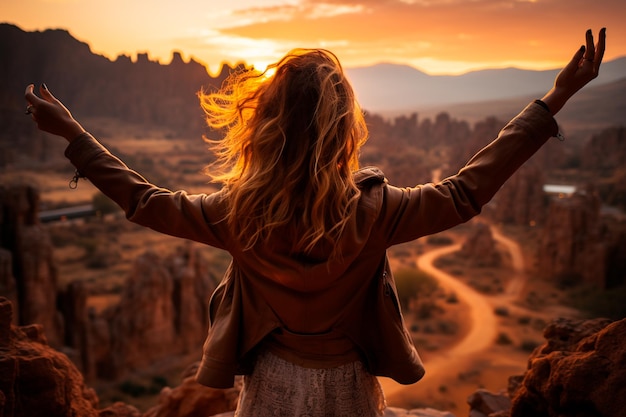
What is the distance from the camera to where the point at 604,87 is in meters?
103

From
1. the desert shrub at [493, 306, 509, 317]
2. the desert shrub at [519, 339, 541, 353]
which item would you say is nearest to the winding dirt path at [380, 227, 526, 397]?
the desert shrub at [493, 306, 509, 317]

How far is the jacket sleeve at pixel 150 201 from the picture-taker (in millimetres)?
1906

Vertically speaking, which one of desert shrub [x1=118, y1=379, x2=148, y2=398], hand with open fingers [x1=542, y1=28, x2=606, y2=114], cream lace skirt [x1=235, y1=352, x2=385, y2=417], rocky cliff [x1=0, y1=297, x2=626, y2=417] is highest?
hand with open fingers [x1=542, y1=28, x2=606, y2=114]

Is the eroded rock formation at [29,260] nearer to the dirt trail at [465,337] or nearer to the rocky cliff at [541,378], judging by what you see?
the dirt trail at [465,337]

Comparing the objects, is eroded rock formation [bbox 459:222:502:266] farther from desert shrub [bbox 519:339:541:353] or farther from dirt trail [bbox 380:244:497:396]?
desert shrub [bbox 519:339:541:353]

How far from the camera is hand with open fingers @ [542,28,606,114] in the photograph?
1.98m

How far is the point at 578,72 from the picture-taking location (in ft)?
6.52

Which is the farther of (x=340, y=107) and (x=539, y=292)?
(x=539, y=292)

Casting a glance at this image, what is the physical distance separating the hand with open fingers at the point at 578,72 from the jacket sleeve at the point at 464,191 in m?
0.10

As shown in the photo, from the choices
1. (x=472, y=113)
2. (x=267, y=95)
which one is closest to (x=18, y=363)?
(x=267, y=95)

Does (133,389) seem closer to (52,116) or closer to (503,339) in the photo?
(503,339)

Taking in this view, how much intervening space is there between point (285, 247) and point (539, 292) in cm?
2033

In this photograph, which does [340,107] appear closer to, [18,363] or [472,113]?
[18,363]

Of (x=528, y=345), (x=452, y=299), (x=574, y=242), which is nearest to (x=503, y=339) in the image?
(x=528, y=345)
